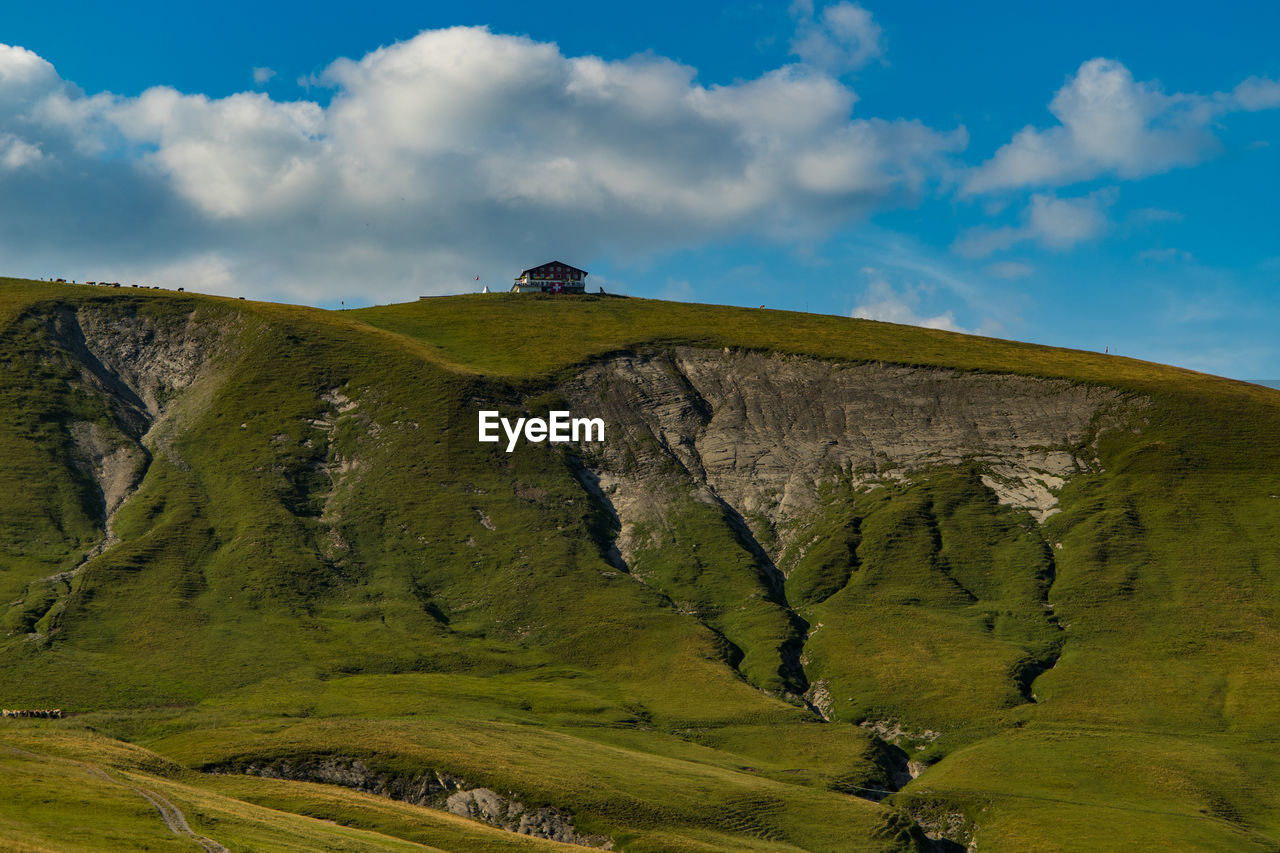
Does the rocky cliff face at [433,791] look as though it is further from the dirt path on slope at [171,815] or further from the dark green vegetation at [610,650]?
the dirt path on slope at [171,815]

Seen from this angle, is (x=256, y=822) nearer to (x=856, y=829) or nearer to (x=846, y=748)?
(x=856, y=829)

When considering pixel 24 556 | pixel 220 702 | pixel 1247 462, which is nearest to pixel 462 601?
pixel 220 702

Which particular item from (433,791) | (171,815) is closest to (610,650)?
(433,791)

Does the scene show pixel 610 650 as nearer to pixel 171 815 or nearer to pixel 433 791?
pixel 433 791

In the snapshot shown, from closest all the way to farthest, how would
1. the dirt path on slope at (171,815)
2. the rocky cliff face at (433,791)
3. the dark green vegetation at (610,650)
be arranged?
the dirt path on slope at (171,815), the rocky cliff face at (433,791), the dark green vegetation at (610,650)


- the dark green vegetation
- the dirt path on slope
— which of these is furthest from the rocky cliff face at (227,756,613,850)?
the dirt path on slope

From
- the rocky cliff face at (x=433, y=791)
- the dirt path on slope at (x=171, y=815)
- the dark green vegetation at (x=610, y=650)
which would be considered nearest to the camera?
the dirt path on slope at (x=171, y=815)

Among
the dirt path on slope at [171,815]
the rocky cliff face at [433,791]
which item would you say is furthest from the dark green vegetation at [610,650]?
the dirt path on slope at [171,815]

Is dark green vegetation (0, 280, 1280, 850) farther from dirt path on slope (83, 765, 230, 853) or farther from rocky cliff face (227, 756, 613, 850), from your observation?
dirt path on slope (83, 765, 230, 853)
